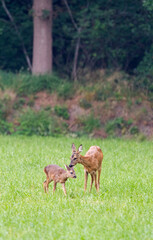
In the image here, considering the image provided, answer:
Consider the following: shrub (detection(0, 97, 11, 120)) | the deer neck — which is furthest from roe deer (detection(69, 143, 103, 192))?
shrub (detection(0, 97, 11, 120))

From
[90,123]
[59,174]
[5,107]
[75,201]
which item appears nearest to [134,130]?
[90,123]

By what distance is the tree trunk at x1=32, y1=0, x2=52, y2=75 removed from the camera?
74.5 ft

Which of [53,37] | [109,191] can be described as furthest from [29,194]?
[53,37]

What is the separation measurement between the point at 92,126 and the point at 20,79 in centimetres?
399

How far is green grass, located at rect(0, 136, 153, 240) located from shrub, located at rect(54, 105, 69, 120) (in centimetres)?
649

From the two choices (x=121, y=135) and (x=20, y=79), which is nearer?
(x=121, y=135)

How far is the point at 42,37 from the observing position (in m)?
23.0

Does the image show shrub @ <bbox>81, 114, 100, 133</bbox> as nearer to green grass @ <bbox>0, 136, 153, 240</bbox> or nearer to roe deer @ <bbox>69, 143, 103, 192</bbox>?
green grass @ <bbox>0, 136, 153, 240</bbox>

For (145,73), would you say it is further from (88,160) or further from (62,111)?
(88,160)

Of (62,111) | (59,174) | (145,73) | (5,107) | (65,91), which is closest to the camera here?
(59,174)

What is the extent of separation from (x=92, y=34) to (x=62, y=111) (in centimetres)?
420

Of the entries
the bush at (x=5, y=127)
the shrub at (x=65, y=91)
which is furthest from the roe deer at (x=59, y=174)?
the shrub at (x=65, y=91)

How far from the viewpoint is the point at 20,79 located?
22.3m

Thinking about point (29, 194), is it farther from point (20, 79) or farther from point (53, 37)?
point (53, 37)
